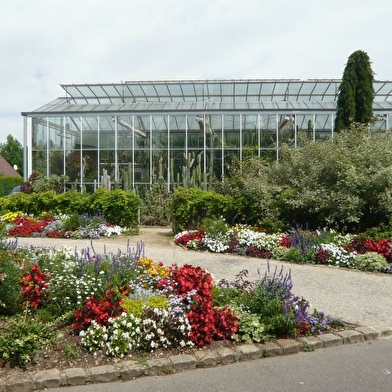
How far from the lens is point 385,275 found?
7.96 meters

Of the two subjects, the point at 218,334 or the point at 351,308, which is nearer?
the point at 218,334

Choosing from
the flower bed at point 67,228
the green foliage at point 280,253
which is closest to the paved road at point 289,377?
the green foliage at point 280,253

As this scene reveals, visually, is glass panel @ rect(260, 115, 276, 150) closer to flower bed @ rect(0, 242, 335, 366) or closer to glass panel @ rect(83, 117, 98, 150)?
glass panel @ rect(83, 117, 98, 150)

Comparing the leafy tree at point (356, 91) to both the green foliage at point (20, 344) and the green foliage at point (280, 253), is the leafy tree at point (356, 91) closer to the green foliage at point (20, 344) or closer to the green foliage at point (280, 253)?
the green foliage at point (280, 253)

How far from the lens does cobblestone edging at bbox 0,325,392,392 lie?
3637 mm

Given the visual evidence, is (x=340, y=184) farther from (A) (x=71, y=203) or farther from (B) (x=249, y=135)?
(B) (x=249, y=135)

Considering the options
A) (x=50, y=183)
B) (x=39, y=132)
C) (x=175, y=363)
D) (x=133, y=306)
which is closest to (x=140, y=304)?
(x=133, y=306)

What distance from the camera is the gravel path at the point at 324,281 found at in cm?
569

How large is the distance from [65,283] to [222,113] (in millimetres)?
18232

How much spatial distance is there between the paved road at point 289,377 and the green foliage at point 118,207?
394 inches

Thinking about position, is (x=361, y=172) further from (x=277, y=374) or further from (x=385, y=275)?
(x=277, y=374)

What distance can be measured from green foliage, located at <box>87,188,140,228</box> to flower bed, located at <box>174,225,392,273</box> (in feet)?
11.2

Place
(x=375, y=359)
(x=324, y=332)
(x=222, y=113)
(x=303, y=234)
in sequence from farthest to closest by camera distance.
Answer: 1. (x=222, y=113)
2. (x=303, y=234)
3. (x=324, y=332)
4. (x=375, y=359)

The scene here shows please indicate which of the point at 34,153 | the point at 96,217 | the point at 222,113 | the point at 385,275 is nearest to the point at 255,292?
the point at 385,275
